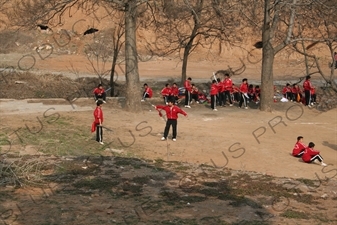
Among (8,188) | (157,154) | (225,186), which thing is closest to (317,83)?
(157,154)

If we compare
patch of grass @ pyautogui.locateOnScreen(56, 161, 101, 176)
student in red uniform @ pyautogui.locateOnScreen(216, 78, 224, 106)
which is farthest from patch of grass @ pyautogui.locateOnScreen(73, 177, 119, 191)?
student in red uniform @ pyautogui.locateOnScreen(216, 78, 224, 106)

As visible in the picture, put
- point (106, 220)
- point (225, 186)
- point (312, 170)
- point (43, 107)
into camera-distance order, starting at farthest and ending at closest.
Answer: point (43, 107) → point (312, 170) → point (225, 186) → point (106, 220)

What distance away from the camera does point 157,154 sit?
17.6 m

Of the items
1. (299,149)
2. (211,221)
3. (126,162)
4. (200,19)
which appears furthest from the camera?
(200,19)

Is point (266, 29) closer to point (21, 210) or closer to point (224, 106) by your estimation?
point (224, 106)

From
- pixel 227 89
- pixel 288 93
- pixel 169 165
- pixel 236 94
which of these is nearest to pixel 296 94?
pixel 288 93

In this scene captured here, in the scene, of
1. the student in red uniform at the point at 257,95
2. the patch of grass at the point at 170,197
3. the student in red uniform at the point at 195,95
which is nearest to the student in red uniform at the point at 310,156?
the patch of grass at the point at 170,197

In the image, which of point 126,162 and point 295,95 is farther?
point 295,95

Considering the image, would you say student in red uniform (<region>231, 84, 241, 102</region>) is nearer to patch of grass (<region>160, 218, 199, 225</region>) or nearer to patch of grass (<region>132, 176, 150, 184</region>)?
patch of grass (<region>132, 176, 150, 184</region>)

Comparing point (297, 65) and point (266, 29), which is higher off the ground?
point (266, 29)

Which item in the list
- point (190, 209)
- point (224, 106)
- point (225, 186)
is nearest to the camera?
point (190, 209)

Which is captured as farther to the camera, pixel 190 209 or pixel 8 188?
pixel 8 188

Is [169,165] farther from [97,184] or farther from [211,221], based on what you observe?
[211,221]

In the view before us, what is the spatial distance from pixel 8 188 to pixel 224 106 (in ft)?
47.7
